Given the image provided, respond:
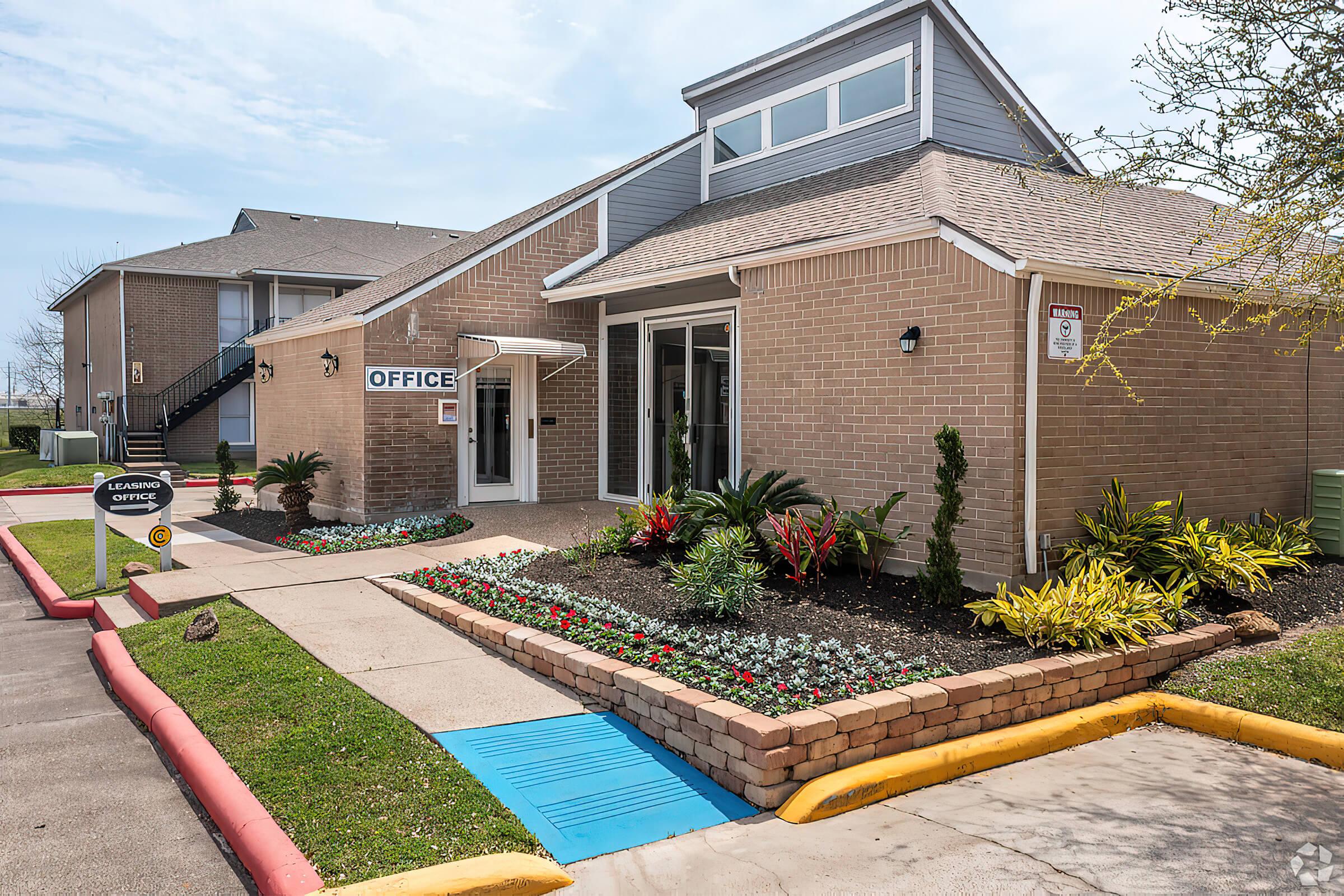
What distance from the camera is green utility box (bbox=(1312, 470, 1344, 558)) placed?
9828 millimetres

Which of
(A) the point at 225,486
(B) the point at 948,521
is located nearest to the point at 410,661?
(B) the point at 948,521

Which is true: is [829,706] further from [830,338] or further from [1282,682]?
[830,338]

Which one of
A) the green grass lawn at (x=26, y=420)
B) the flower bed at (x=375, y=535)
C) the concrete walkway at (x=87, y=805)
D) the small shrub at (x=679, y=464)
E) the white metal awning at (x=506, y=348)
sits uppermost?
the white metal awning at (x=506, y=348)

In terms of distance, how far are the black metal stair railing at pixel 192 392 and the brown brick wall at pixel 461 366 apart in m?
15.2

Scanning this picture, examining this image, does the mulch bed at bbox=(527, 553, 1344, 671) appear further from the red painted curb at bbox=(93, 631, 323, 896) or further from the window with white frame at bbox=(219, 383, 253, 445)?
the window with white frame at bbox=(219, 383, 253, 445)

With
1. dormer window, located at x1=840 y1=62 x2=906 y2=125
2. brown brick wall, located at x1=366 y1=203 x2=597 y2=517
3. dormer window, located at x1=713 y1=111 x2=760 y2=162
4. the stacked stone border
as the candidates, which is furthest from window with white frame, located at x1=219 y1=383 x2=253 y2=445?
the stacked stone border

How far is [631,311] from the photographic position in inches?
532

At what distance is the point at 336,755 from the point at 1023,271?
6156 millimetres

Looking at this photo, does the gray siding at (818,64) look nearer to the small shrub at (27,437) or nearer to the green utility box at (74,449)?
the green utility box at (74,449)

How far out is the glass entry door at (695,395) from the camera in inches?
463

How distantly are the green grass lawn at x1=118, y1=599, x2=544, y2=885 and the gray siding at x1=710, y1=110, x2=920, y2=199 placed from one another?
9951 mm

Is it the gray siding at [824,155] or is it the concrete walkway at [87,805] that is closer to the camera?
the concrete walkway at [87,805]

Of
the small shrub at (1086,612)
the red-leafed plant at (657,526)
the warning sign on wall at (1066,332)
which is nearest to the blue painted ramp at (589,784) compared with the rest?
the small shrub at (1086,612)

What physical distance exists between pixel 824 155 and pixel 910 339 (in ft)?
20.0
